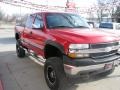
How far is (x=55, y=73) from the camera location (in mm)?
4609

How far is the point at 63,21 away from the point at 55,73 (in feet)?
5.58

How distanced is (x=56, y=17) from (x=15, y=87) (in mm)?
2144

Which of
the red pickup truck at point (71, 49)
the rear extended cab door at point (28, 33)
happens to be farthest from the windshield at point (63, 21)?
the rear extended cab door at point (28, 33)

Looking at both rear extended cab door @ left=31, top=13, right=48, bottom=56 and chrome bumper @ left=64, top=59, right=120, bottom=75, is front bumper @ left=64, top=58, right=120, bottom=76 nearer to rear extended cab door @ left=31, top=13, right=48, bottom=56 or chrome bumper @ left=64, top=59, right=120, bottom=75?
chrome bumper @ left=64, top=59, right=120, bottom=75

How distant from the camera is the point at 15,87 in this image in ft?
17.0

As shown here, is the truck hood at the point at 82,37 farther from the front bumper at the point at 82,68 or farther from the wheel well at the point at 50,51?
the front bumper at the point at 82,68

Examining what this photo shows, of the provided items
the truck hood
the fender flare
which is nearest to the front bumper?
the fender flare

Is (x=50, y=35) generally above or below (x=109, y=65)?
above

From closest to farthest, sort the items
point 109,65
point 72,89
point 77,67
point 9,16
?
1. point 77,67
2. point 109,65
3. point 72,89
4. point 9,16

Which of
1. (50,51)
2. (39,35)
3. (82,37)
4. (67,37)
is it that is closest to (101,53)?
(82,37)

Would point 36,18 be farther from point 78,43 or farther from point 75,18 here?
point 78,43

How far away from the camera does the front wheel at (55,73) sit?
14.9 ft

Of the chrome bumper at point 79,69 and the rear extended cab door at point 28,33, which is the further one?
the rear extended cab door at point 28,33

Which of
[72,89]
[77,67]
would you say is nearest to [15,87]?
[72,89]
